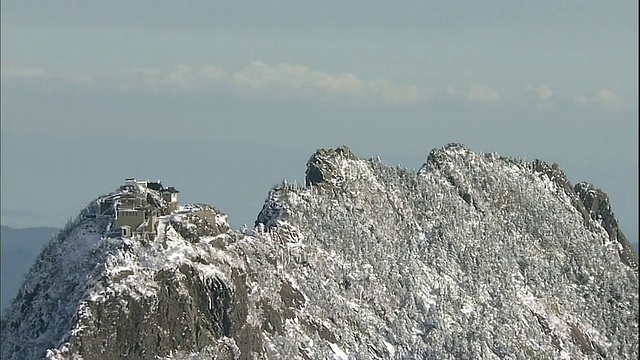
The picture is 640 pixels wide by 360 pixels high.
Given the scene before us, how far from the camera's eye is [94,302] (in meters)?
186

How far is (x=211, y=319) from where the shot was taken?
19862 cm

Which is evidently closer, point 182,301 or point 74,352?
point 74,352

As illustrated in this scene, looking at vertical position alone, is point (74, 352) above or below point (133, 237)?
below

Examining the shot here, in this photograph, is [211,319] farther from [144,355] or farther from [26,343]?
[26,343]

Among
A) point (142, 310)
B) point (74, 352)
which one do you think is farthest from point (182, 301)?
point (74, 352)

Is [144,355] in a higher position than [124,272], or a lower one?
lower

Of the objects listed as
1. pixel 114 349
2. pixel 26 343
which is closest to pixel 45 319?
pixel 26 343

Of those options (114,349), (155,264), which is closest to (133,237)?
(155,264)

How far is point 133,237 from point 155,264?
6342mm

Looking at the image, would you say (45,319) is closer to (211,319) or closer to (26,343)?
(26,343)

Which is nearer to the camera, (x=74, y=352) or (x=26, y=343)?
(x=74, y=352)

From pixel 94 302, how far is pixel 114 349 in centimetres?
727

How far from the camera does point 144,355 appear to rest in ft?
618

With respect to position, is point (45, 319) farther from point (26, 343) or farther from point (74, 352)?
point (74, 352)
